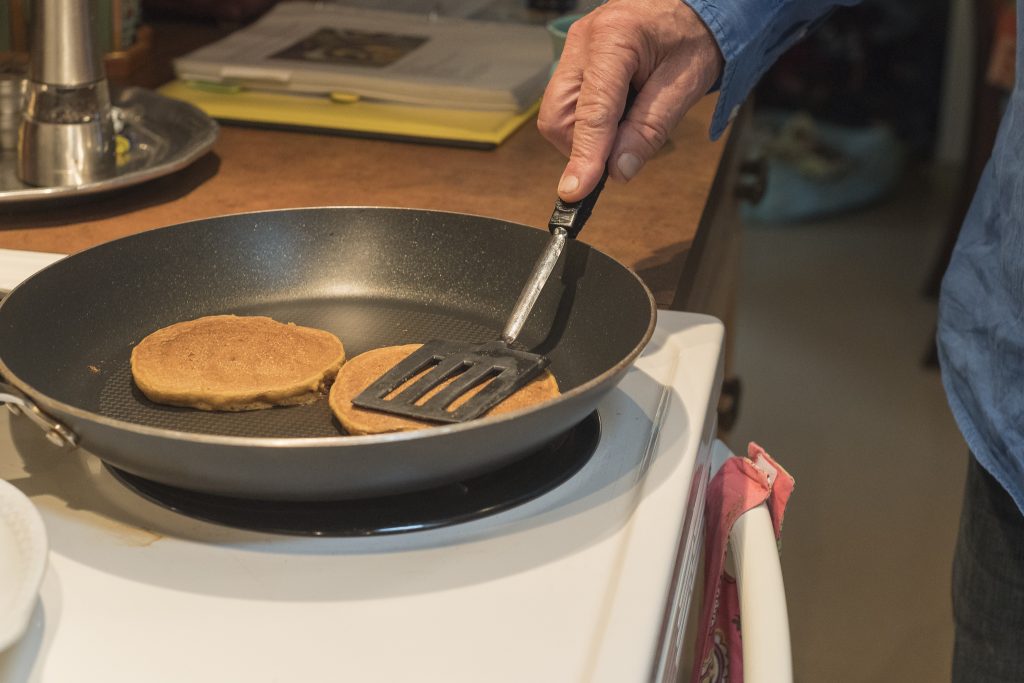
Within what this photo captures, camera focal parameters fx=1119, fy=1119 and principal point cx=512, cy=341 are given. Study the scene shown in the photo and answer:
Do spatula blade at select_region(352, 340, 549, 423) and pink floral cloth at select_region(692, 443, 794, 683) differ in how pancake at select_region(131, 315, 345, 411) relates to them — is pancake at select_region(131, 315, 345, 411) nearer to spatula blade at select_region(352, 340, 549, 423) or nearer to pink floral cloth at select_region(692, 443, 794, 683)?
spatula blade at select_region(352, 340, 549, 423)

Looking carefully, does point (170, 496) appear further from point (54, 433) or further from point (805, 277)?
point (805, 277)

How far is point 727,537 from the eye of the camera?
0.71 meters

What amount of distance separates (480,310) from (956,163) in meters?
3.19

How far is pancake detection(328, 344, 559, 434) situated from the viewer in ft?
2.08

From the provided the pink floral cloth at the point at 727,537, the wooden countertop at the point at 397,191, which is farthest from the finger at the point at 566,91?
the pink floral cloth at the point at 727,537

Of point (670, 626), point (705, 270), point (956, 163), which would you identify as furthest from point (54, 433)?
point (956, 163)

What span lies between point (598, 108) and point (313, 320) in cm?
26

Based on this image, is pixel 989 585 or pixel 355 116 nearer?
pixel 989 585

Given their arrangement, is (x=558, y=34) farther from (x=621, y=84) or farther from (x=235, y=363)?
(x=235, y=363)

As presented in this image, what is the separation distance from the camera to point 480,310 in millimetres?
825

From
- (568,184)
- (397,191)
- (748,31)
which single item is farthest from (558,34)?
(568,184)

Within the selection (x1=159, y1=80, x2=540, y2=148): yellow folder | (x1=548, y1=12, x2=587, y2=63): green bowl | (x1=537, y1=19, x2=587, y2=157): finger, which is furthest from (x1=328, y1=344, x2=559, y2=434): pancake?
(x1=548, y1=12, x2=587, y2=63): green bowl

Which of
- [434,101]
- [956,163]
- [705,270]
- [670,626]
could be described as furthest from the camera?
[956,163]

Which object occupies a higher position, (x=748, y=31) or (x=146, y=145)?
(x=748, y=31)
